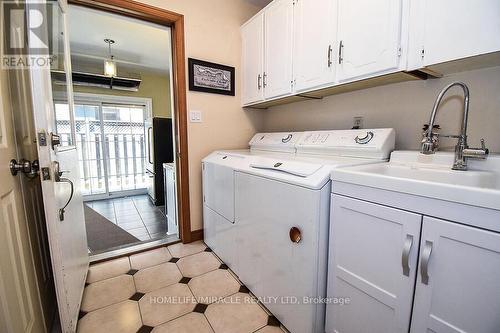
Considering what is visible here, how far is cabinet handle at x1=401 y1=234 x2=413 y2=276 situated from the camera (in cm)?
80

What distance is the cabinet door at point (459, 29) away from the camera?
0.90 m

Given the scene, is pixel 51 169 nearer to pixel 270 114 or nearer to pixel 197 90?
pixel 197 90

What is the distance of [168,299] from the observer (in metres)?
1.51

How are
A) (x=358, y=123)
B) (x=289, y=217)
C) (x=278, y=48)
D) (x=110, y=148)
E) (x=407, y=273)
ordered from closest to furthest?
(x=407, y=273)
(x=289, y=217)
(x=358, y=123)
(x=278, y=48)
(x=110, y=148)

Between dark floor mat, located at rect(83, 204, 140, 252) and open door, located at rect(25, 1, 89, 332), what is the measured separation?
87cm

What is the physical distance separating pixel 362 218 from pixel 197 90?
5.99 feet

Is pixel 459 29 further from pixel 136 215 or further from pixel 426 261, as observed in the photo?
pixel 136 215

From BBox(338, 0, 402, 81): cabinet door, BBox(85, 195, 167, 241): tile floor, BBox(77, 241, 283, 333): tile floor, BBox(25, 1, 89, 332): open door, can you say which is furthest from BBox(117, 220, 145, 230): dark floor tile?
BBox(338, 0, 402, 81): cabinet door

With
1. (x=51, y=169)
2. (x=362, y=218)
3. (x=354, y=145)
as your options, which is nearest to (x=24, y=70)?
(x=51, y=169)

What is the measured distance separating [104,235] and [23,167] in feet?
6.43

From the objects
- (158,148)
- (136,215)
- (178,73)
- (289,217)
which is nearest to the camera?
(289,217)

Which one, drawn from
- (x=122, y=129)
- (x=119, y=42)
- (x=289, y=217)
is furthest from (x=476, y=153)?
(x=122, y=129)

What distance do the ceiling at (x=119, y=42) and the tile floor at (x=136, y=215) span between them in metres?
2.06

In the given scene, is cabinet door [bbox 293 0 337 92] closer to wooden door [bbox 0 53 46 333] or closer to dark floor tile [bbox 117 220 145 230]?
wooden door [bbox 0 53 46 333]
